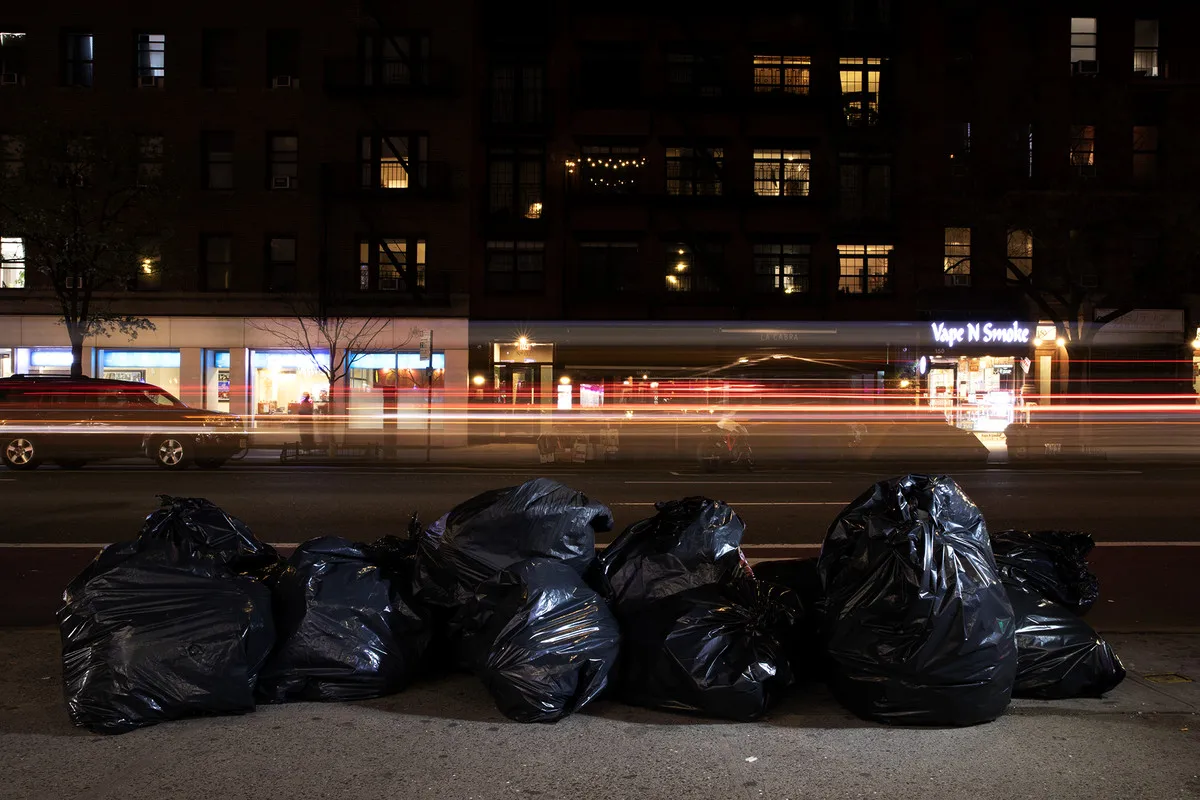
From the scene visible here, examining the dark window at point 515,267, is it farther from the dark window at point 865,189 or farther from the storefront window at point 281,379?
the dark window at point 865,189

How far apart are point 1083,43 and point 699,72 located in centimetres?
1155

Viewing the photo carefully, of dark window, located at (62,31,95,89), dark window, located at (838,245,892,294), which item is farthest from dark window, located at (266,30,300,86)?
dark window, located at (838,245,892,294)

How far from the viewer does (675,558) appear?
4410 millimetres

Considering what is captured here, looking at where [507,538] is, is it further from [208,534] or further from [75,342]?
[75,342]

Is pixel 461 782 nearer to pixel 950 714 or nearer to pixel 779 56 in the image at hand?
pixel 950 714

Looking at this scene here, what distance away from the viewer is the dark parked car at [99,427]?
1652cm

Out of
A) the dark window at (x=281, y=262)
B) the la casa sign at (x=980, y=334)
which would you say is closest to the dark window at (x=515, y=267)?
the dark window at (x=281, y=262)

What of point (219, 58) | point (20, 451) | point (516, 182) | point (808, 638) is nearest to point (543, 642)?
point (808, 638)

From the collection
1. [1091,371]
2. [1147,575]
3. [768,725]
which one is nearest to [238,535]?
[768,725]

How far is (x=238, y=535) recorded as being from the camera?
15.0 feet

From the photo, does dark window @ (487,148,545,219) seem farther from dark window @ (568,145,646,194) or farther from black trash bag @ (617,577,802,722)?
black trash bag @ (617,577,802,722)

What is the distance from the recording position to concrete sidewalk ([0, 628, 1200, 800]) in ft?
11.2

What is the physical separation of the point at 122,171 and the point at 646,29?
50.8 feet

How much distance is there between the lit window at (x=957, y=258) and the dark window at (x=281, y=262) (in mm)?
19566
